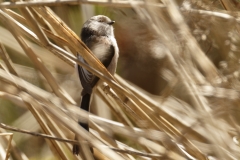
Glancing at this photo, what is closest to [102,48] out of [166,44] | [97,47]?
[97,47]

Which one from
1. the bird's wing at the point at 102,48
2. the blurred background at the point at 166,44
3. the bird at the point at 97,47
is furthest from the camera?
the bird's wing at the point at 102,48

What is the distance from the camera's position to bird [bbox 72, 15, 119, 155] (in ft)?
7.18

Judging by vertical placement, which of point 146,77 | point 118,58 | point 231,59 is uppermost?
point 231,59

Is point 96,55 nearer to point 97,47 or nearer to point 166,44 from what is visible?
point 97,47

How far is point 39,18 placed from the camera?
74.2 inches

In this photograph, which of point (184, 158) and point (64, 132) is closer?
point (184, 158)

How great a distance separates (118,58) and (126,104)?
951 mm

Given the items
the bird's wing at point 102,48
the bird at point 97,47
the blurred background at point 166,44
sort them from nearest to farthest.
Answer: the blurred background at point 166,44
the bird at point 97,47
the bird's wing at point 102,48

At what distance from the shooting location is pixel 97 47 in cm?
243

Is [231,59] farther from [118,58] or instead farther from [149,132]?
[118,58]

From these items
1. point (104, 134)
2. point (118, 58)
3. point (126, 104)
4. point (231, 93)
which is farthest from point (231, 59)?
point (118, 58)

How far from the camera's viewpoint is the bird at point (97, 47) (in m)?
2.19

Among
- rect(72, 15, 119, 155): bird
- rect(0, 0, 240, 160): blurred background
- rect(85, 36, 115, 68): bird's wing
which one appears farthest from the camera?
rect(85, 36, 115, 68): bird's wing

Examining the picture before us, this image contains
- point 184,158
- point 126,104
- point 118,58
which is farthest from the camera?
point 118,58
